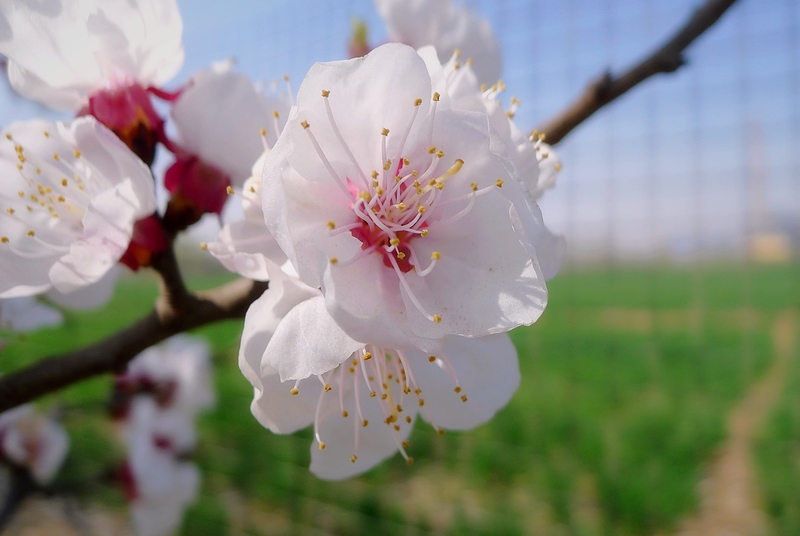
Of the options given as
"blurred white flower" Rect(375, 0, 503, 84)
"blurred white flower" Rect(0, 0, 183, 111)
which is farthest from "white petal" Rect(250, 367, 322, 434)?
"blurred white flower" Rect(375, 0, 503, 84)

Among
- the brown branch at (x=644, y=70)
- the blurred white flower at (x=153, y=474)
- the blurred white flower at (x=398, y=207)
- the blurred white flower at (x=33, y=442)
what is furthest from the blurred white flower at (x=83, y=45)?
the blurred white flower at (x=153, y=474)

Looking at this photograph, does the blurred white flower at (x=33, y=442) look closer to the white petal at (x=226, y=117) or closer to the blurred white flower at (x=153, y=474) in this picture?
the blurred white flower at (x=153, y=474)

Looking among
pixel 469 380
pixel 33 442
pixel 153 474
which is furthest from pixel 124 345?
pixel 153 474

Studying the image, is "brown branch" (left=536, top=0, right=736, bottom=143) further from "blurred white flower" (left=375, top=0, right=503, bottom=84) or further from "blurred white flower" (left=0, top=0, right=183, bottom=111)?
"blurred white flower" (left=0, top=0, right=183, bottom=111)

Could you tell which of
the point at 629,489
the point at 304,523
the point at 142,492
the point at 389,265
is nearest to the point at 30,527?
the point at 304,523

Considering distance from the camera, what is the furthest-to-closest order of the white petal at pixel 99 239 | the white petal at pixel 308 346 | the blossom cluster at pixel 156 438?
the blossom cluster at pixel 156 438
the white petal at pixel 99 239
the white petal at pixel 308 346

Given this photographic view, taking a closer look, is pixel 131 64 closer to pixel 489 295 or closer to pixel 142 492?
pixel 489 295
